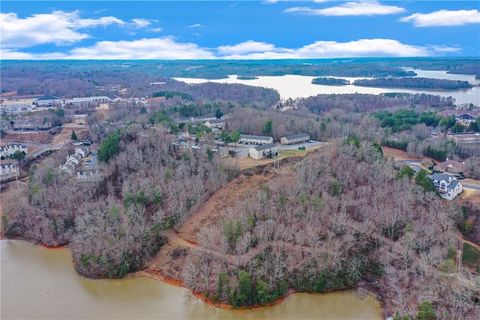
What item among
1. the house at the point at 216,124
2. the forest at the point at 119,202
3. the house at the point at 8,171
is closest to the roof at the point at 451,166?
the forest at the point at 119,202

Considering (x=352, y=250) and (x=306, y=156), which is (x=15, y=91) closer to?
(x=306, y=156)

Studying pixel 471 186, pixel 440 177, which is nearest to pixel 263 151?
pixel 440 177

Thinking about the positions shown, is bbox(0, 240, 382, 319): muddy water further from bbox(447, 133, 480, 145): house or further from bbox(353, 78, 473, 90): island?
bbox(353, 78, 473, 90): island

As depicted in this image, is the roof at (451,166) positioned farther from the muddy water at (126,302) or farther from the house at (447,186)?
the muddy water at (126,302)

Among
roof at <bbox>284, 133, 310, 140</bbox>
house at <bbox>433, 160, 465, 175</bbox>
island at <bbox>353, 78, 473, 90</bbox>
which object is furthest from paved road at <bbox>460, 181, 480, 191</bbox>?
island at <bbox>353, 78, 473, 90</bbox>

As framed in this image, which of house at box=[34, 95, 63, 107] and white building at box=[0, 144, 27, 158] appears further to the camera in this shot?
house at box=[34, 95, 63, 107]

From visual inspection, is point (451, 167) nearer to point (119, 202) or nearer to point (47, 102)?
point (119, 202)
